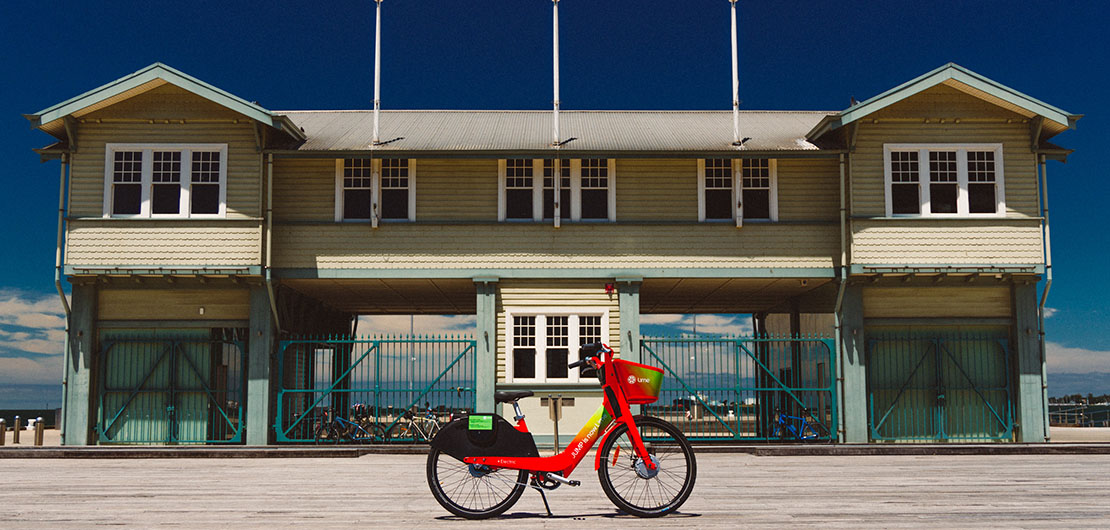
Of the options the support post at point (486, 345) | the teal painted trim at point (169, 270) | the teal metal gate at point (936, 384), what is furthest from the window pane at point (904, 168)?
the teal painted trim at point (169, 270)

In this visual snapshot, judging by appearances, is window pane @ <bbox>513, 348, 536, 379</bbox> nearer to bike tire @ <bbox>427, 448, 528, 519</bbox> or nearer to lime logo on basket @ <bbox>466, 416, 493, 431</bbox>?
bike tire @ <bbox>427, 448, 528, 519</bbox>

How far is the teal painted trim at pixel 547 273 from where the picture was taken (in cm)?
2136

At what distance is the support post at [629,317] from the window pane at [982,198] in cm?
743

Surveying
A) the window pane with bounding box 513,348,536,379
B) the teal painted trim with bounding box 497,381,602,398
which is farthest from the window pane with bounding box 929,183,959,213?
the window pane with bounding box 513,348,536,379

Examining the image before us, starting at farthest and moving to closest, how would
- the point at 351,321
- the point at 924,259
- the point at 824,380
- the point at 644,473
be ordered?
the point at 351,321, the point at 824,380, the point at 924,259, the point at 644,473

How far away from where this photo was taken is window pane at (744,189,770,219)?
2200 cm

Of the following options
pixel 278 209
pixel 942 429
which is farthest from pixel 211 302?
pixel 942 429

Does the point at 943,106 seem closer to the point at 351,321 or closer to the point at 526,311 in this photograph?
the point at 526,311

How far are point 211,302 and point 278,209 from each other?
254 cm

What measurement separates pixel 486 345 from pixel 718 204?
6.01 m

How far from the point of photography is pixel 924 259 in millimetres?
20969

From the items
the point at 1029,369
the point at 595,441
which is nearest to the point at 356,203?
the point at 595,441

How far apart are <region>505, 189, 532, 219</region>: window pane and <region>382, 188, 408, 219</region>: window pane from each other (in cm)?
225

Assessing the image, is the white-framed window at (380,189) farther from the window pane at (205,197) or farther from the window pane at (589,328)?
the window pane at (589,328)
